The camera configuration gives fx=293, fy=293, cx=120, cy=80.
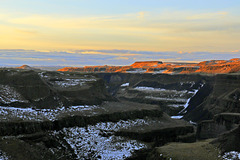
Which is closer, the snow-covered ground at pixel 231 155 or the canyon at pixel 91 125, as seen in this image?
the snow-covered ground at pixel 231 155

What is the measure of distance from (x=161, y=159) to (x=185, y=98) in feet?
239

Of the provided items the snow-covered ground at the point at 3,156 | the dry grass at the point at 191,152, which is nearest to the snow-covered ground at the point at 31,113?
the snow-covered ground at the point at 3,156

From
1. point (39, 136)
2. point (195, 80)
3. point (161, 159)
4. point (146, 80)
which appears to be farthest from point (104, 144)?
point (146, 80)

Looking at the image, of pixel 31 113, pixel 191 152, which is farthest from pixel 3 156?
pixel 191 152

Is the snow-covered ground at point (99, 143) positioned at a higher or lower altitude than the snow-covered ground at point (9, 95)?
lower

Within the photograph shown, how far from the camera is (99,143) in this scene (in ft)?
138

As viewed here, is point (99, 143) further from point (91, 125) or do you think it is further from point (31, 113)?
point (31, 113)

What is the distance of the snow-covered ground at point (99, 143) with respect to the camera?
40000 mm

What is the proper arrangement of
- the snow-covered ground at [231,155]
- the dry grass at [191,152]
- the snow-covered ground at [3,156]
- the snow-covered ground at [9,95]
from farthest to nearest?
the snow-covered ground at [9,95]
the snow-covered ground at [3,156]
the dry grass at [191,152]
the snow-covered ground at [231,155]

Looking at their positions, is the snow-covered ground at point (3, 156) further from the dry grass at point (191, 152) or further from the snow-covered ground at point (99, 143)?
the dry grass at point (191, 152)

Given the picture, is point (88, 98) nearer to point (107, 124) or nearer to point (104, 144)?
point (107, 124)

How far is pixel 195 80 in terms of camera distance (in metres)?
115

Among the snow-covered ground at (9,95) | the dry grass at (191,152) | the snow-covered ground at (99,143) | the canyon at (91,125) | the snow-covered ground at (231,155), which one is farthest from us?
the snow-covered ground at (9,95)

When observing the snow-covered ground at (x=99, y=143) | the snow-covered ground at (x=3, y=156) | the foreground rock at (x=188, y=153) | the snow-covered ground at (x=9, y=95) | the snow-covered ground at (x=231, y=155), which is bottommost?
the snow-covered ground at (x=99, y=143)
